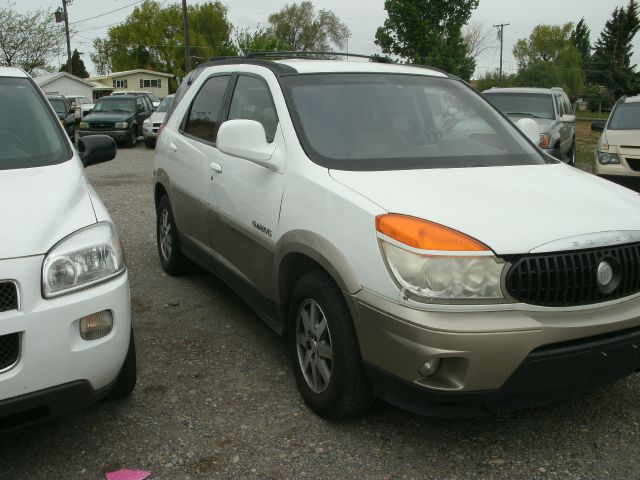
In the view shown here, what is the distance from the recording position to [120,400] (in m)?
3.46

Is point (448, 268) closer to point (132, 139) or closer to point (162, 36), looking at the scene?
point (132, 139)

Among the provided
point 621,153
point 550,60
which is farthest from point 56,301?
point 550,60

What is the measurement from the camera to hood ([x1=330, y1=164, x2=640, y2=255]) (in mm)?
2668

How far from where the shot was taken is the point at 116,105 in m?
21.1

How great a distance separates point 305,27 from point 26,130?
83.0 m

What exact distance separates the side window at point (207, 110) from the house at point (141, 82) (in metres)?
68.1

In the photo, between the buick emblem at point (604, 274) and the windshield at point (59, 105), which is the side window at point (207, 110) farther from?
the windshield at point (59, 105)

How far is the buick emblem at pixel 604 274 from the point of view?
2682 mm

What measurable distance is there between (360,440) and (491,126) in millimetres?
2074

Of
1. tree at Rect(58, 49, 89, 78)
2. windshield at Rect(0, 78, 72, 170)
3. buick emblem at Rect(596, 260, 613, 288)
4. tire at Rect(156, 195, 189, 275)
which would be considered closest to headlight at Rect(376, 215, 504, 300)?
buick emblem at Rect(596, 260, 613, 288)

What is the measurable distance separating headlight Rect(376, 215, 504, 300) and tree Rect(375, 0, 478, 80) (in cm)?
4477

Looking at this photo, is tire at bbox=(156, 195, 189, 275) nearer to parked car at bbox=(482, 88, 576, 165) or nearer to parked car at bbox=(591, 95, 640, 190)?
parked car at bbox=(591, 95, 640, 190)

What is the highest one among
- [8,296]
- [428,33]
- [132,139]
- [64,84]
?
[428,33]

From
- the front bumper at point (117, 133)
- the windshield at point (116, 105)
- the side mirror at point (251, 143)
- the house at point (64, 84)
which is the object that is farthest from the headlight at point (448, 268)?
the house at point (64, 84)
